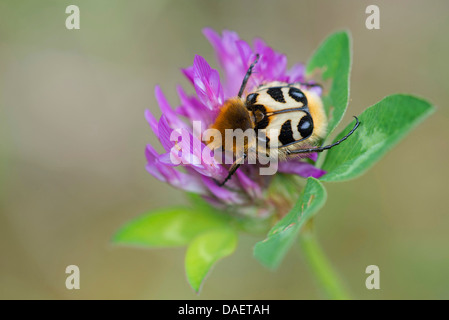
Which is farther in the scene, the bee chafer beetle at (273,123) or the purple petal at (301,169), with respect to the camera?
the purple petal at (301,169)

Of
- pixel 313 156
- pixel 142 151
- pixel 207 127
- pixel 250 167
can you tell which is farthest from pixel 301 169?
pixel 142 151

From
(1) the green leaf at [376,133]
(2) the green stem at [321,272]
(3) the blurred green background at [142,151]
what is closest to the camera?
(1) the green leaf at [376,133]

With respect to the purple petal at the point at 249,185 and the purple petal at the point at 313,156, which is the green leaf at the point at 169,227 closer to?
the purple petal at the point at 249,185

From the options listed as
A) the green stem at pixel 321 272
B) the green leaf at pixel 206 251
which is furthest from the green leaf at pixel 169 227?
the green stem at pixel 321 272
